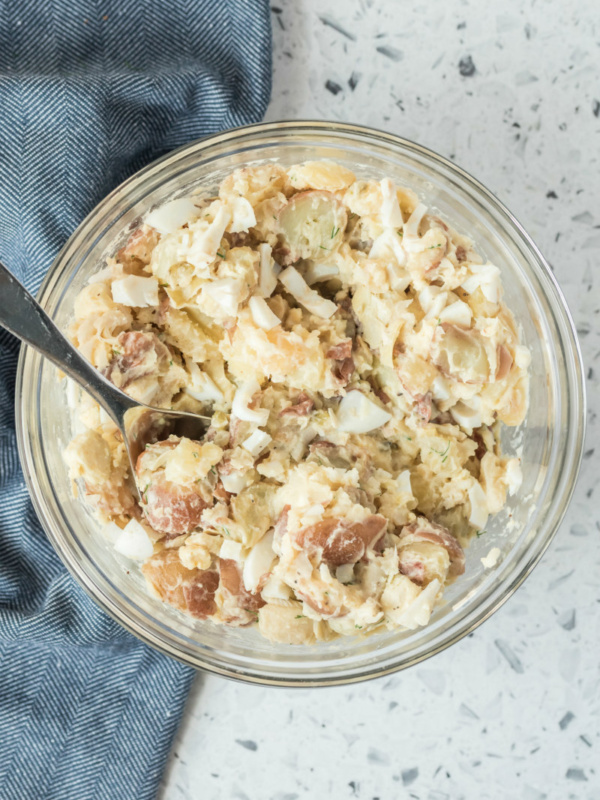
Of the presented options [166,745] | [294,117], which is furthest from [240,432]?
[166,745]

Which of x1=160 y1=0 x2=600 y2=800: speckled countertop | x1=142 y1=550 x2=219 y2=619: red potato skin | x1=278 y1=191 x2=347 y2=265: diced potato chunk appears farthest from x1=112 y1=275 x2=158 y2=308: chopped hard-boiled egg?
x1=160 y1=0 x2=600 y2=800: speckled countertop

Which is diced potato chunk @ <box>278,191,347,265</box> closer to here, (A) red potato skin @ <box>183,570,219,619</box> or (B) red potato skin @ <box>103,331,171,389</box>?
(B) red potato skin @ <box>103,331,171,389</box>

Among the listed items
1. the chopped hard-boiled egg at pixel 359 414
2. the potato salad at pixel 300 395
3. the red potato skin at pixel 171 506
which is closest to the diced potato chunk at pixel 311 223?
the potato salad at pixel 300 395

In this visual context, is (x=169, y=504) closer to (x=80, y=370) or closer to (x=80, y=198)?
(x=80, y=370)

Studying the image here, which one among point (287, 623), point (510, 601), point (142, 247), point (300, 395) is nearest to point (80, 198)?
point (142, 247)

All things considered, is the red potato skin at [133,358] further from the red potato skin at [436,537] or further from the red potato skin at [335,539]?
the red potato skin at [436,537]

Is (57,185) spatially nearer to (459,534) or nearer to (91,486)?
(91,486)

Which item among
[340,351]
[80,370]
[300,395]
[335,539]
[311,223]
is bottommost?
[335,539]
